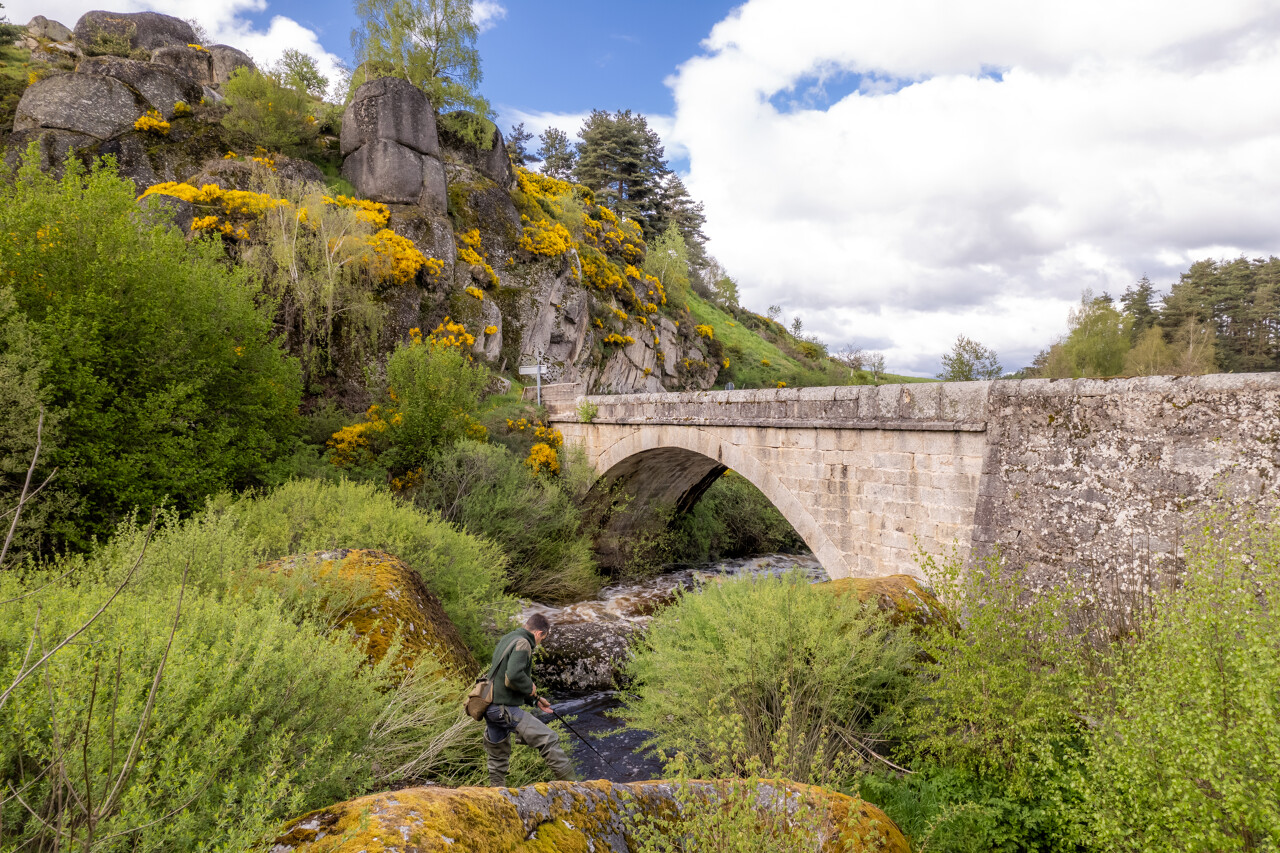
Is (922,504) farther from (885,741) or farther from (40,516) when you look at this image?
(40,516)

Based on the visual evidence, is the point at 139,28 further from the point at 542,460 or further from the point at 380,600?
the point at 380,600

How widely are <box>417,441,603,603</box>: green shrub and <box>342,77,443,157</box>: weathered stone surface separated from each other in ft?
44.2

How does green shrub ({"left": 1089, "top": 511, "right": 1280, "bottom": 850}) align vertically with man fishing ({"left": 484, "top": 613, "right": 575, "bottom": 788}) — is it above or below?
above

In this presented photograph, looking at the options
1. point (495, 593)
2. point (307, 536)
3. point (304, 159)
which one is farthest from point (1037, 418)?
point (304, 159)

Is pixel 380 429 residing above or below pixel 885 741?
above

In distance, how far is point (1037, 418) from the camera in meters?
5.93

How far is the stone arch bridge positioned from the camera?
4.82 metres

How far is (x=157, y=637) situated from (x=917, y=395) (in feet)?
23.2

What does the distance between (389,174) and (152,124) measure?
21.5ft

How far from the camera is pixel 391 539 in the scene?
24.6ft

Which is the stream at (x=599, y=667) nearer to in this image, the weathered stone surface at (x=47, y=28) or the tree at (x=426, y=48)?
the tree at (x=426, y=48)

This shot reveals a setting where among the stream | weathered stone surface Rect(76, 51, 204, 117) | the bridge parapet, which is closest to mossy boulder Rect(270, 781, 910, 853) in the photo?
the stream

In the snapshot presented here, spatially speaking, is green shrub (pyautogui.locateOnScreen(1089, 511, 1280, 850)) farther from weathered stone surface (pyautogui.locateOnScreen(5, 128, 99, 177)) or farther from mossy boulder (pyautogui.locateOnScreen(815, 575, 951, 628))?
weathered stone surface (pyautogui.locateOnScreen(5, 128, 99, 177))

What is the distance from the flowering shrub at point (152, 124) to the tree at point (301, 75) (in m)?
4.47
